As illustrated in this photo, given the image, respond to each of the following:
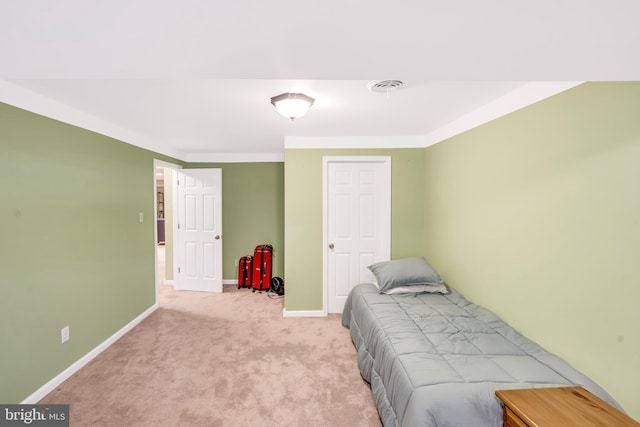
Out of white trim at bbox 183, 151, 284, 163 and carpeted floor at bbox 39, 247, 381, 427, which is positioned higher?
white trim at bbox 183, 151, 284, 163

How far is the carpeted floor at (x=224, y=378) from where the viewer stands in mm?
1974

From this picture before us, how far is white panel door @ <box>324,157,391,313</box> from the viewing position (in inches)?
146

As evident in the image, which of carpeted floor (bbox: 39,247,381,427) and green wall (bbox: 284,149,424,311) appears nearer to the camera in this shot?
carpeted floor (bbox: 39,247,381,427)

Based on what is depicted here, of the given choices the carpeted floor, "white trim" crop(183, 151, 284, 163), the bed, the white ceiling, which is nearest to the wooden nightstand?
the bed

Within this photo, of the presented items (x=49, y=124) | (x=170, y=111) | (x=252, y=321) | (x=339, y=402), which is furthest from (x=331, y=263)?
(x=49, y=124)

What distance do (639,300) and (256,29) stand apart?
201cm

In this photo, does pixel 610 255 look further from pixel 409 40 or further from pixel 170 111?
pixel 170 111

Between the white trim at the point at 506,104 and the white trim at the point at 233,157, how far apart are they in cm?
292

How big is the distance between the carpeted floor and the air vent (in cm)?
235

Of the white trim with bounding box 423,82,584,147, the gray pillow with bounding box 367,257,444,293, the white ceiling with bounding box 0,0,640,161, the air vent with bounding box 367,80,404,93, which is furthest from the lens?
the gray pillow with bounding box 367,257,444,293

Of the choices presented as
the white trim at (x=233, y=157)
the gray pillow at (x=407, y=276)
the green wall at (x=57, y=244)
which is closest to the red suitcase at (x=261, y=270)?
the white trim at (x=233, y=157)

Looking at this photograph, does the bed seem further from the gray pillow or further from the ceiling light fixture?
the ceiling light fixture

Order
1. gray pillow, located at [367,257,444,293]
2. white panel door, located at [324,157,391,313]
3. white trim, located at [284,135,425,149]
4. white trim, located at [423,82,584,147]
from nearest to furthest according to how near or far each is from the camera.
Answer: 1. white trim, located at [423,82,584,147]
2. gray pillow, located at [367,257,444,293]
3. white trim, located at [284,135,425,149]
4. white panel door, located at [324,157,391,313]

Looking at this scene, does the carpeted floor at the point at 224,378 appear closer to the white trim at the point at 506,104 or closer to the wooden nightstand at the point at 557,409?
the wooden nightstand at the point at 557,409
